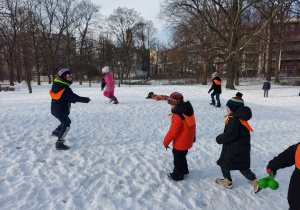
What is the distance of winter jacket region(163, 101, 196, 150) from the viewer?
3025mm

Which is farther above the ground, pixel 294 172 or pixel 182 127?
pixel 182 127

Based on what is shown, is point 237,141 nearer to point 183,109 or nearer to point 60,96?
point 183,109

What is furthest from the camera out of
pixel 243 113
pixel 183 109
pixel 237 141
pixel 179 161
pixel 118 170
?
pixel 118 170

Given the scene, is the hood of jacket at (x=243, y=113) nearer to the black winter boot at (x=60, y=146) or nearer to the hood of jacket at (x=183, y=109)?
the hood of jacket at (x=183, y=109)

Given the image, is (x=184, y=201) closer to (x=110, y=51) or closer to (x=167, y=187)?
(x=167, y=187)

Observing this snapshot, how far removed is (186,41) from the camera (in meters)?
24.2

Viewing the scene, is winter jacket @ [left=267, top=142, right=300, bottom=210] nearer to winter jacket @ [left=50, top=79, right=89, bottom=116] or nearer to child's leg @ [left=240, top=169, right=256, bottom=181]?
child's leg @ [left=240, top=169, right=256, bottom=181]

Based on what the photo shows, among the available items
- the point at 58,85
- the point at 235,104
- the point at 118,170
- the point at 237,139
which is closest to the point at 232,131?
the point at 237,139

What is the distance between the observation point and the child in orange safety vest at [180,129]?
303 centimetres

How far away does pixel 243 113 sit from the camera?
2.69m

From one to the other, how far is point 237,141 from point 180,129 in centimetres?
89

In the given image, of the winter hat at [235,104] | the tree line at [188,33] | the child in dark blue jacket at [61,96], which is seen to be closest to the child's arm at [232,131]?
the winter hat at [235,104]

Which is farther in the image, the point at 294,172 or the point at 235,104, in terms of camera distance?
the point at 235,104

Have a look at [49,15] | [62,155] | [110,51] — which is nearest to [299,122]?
[62,155]
